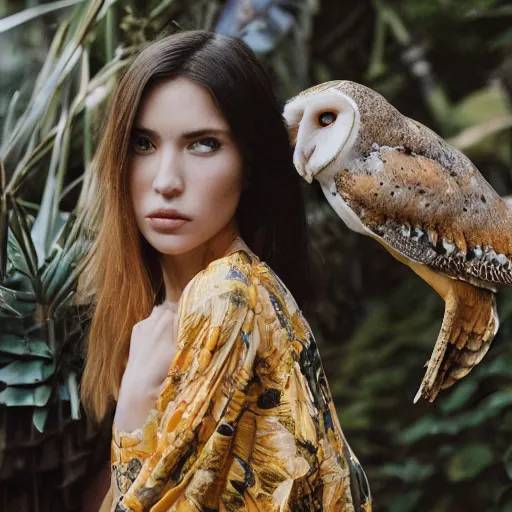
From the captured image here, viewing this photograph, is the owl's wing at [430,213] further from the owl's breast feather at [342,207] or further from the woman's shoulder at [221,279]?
the woman's shoulder at [221,279]

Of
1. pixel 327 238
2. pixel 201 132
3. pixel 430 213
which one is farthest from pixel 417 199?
pixel 327 238

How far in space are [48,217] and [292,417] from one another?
1.46 ft

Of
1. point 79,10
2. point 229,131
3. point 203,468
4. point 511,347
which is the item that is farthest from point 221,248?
point 511,347

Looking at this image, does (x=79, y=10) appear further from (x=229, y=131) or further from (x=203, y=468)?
(x=203, y=468)

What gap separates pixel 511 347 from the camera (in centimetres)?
158

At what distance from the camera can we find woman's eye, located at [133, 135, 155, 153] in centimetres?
84

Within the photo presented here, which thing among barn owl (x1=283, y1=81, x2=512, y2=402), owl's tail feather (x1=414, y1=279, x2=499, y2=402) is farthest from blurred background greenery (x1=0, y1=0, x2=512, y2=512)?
owl's tail feather (x1=414, y1=279, x2=499, y2=402)

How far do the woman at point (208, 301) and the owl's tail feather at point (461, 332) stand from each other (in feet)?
0.40

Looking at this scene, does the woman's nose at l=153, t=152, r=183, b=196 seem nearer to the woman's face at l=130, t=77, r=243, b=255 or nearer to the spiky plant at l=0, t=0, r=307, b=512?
the woman's face at l=130, t=77, r=243, b=255

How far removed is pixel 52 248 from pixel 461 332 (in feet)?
1.66

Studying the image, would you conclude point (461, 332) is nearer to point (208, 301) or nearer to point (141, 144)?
point (208, 301)

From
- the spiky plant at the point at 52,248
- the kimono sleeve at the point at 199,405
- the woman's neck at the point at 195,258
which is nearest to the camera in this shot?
the kimono sleeve at the point at 199,405

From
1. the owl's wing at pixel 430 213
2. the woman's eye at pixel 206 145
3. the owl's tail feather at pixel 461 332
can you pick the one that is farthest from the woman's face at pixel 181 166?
the owl's tail feather at pixel 461 332

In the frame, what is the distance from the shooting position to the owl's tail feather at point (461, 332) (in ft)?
2.88
